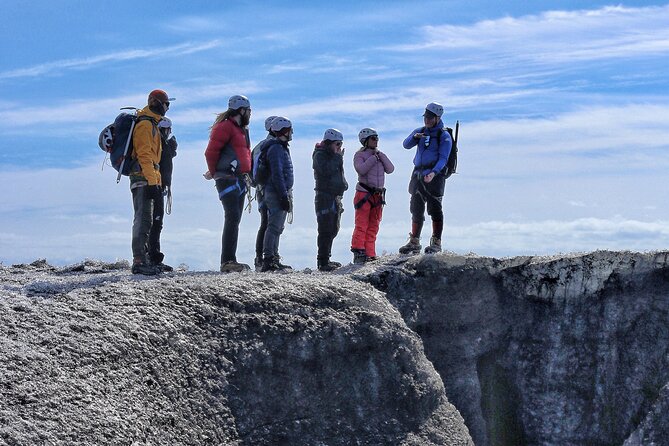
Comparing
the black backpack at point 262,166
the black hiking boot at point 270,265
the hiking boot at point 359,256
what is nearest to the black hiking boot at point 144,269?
the black hiking boot at point 270,265

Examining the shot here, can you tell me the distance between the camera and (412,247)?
16438 millimetres

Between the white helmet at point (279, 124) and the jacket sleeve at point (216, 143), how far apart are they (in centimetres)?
80

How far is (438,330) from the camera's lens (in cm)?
1390

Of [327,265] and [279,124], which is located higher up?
[279,124]

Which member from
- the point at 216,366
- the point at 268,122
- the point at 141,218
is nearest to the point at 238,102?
the point at 268,122

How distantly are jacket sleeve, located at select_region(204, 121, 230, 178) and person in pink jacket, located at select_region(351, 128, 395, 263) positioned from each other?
8.60 ft

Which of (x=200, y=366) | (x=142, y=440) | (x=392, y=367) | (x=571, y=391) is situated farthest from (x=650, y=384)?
(x=142, y=440)

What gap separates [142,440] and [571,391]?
8.00 m

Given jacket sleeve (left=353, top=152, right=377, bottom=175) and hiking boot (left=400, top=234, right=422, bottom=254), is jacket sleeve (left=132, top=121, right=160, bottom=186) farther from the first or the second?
hiking boot (left=400, top=234, right=422, bottom=254)

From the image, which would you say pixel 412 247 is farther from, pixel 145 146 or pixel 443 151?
pixel 145 146

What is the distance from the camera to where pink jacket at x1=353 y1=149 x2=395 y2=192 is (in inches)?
616

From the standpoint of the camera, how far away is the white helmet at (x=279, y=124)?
14.5m

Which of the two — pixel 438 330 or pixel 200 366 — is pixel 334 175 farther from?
pixel 200 366

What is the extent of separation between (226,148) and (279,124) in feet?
3.10
